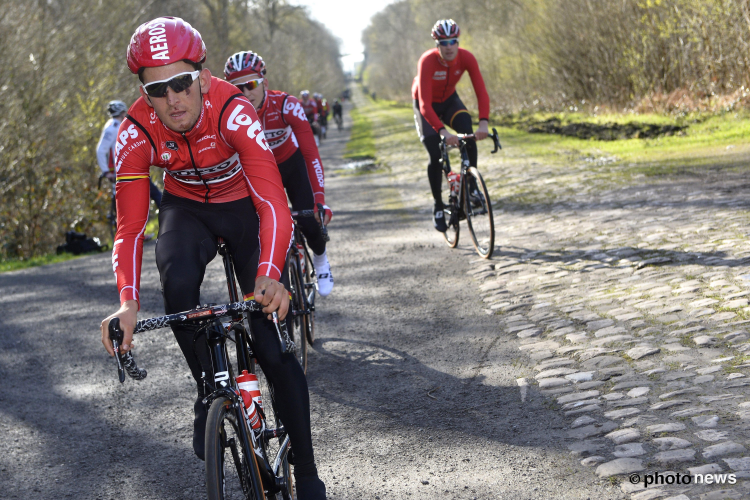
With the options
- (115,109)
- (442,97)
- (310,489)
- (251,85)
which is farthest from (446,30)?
(310,489)

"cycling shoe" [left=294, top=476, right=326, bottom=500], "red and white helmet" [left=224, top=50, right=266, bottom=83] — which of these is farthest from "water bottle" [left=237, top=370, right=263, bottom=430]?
"red and white helmet" [left=224, top=50, right=266, bottom=83]

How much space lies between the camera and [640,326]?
16.9ft

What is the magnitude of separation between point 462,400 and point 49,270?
28.1 ft

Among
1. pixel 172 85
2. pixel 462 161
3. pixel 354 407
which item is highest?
pixel 172 85

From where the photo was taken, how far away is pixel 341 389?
15.8 feet

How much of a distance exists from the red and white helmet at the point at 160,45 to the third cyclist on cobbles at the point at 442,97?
16.8 ft

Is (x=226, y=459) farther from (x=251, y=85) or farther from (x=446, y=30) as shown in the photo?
(x=446, y=30)

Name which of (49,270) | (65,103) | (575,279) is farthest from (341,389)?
(65,103)

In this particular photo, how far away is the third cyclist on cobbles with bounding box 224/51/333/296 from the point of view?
215 inches

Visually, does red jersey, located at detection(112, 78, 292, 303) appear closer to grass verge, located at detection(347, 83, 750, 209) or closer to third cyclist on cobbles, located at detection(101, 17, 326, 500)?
third cyclist on cobbles, located at detection(101, 17, 326, 500)

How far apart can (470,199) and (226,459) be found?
5.89 meters

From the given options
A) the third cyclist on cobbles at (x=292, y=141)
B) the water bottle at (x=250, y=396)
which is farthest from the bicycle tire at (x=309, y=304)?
the water bottle at (x=250, y=396)

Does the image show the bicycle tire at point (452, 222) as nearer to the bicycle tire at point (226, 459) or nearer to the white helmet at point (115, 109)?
the white helmet at point (115, 109)

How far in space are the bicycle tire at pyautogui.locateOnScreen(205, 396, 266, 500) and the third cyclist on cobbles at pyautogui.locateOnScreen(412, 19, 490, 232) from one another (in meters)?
5.61
